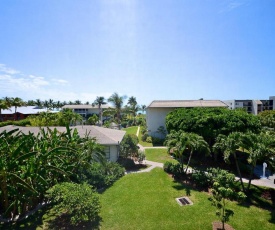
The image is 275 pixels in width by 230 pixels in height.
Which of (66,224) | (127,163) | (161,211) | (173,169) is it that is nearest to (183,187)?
(173,169)

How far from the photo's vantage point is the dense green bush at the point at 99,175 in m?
16.8

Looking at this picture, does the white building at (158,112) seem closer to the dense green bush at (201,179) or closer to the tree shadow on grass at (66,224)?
the dense green bush at (201,179)

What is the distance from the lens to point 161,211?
1354 centimetres

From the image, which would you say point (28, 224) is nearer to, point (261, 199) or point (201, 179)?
point (201, 179)

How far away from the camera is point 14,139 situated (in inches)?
488

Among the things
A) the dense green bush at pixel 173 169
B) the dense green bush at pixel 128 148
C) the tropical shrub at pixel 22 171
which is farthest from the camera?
the dense green bush at pixel 128 148

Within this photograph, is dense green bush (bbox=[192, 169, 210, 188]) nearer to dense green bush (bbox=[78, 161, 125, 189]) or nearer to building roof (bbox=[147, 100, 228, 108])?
dense green bush (bbox=[78, 161, 125, 189])

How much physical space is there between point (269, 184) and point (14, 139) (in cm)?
2233

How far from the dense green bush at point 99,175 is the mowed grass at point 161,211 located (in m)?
0.90

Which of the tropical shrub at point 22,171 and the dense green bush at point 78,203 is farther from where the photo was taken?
the dense green bush at point 78,203

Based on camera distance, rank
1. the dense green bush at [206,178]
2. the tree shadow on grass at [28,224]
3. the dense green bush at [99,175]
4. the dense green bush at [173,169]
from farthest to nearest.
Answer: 1. the dense green bush at [173,169]
2. the dense green bush at [206,178]
3. the dense green bush at [99,175]
4. the tree shadow on grass at [28,224]

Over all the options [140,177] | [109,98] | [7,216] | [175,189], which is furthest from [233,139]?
[109,98]

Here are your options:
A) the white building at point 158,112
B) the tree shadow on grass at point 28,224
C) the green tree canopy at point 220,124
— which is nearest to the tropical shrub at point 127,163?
the green tree canopy at point 220,124

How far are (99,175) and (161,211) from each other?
6631 mm
